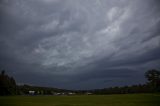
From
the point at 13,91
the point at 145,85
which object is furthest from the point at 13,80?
the point at 145,85

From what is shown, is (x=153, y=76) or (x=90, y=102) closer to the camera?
(x=90, y=102)

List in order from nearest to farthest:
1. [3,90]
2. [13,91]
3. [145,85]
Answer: [3,90] → [13,91] → [145,85]

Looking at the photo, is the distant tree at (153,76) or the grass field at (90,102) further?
the distant tree at (153,76)

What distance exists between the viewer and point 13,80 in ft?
509

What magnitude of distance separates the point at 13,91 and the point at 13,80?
776 inches

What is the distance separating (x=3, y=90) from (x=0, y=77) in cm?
1026

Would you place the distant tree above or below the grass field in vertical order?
above

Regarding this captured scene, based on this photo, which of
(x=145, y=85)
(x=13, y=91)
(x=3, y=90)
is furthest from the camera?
(x=145, y=85)

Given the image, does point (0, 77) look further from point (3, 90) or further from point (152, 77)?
point (152, 77)

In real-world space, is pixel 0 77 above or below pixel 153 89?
above

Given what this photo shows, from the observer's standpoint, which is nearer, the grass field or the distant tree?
the grass field

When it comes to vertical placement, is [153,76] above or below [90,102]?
above

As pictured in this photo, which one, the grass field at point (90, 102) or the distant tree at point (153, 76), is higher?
the distant tree at point (153, 76)

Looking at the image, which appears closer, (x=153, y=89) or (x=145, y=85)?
(x=153, y=89)
